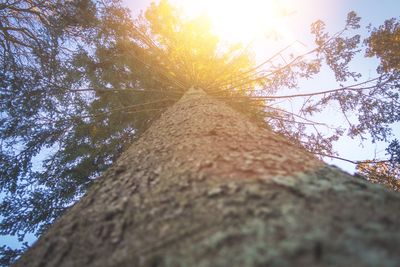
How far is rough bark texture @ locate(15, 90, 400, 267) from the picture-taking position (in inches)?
33.5

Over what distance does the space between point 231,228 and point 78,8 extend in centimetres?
855

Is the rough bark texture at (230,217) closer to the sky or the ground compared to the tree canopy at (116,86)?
Result: closer to the ground

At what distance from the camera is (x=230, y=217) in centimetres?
109

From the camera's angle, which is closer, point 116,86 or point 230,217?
Result: point 230,217

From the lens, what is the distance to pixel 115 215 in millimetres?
1448

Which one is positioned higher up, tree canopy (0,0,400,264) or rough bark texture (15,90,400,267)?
tree canopy (0,0,400,264)

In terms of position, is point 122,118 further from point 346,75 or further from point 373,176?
point 373,176

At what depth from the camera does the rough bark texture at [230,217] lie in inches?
33.5

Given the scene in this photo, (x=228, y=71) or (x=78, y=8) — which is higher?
(x=78, y=8)

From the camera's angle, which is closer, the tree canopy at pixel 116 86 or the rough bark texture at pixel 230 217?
the rough bark texture at pixel 230 217

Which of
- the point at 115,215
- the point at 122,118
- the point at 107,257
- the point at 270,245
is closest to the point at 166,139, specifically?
the point at 115,215

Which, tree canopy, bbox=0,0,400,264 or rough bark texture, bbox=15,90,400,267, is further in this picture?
tree canopy, bbox=0,0,400,264

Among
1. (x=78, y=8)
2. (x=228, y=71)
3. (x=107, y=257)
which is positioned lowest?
(x=107, y=257)

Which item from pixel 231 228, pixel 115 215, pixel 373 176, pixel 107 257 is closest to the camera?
pixel 231 228
